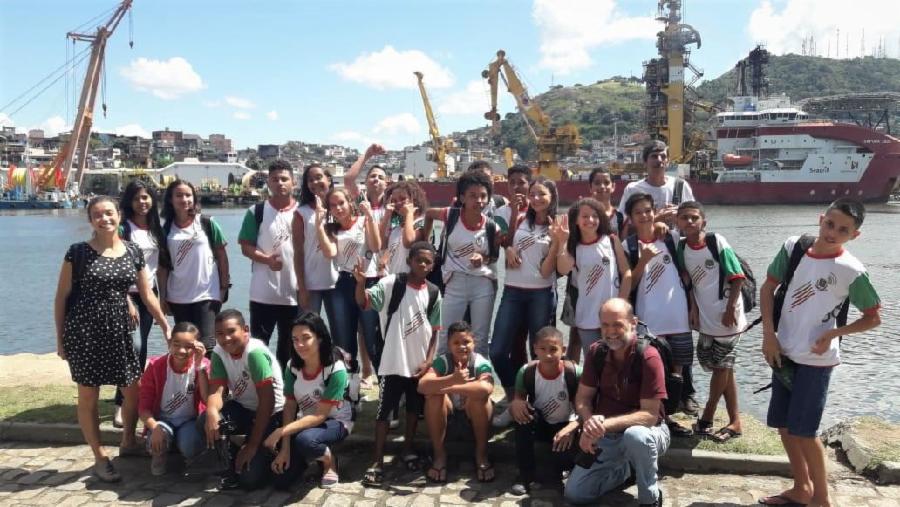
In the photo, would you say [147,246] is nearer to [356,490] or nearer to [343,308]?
[343,308]

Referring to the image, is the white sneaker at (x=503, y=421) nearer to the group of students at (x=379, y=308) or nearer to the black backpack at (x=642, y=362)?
the group of students at (x=379, y=308)

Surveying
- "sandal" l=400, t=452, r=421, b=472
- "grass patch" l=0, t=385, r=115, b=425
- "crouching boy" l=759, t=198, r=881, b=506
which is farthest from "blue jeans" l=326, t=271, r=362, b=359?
"crouching boy" l=759, t=198, r=881, b=506

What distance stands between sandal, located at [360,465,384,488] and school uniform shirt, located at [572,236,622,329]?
166cm

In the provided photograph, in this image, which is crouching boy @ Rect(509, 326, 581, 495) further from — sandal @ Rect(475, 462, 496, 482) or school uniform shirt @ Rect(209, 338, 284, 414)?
school uniform shirt @ Rect(209, 338, 284, 414)

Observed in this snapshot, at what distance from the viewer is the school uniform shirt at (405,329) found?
401 cm

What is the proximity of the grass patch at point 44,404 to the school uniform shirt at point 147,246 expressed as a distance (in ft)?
4.10

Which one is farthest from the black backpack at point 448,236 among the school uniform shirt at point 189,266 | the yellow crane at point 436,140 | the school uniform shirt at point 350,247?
the yellow crane at point 436,140

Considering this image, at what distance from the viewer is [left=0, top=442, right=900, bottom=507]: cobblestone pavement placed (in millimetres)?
3602

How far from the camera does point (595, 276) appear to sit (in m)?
4.19

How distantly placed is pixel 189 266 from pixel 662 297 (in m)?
3.33

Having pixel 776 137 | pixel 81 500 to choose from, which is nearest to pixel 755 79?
pixel 776 137

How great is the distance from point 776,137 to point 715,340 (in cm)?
5054

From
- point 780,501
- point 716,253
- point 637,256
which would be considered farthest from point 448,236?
point 780,501

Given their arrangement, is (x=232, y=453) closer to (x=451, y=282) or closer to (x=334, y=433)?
(x=334, y=433)
